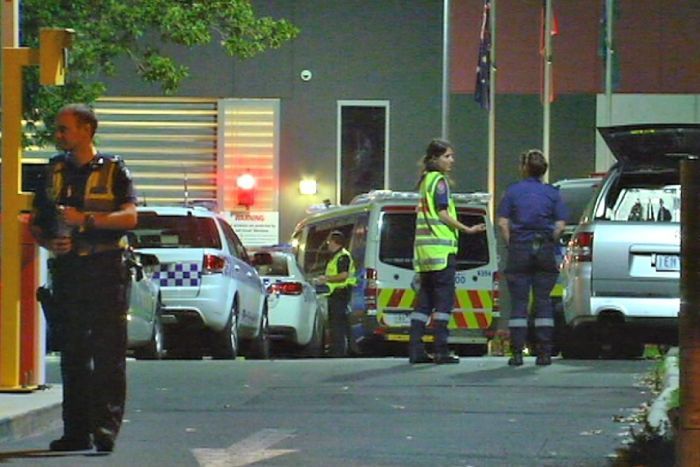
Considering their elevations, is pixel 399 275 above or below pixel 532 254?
below

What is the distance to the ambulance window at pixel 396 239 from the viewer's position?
21984 millimetres

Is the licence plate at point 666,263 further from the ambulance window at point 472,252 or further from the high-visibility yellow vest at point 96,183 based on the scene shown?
the ambulance window at point 472,252

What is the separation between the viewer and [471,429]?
10.0 metres

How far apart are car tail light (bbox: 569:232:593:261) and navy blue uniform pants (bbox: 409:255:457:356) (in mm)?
1109

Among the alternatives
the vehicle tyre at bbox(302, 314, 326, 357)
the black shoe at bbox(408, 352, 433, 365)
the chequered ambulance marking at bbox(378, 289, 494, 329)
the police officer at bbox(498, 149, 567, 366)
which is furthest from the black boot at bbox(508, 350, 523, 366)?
the vehicle tyre at bbox(302, 314, 326, 357)

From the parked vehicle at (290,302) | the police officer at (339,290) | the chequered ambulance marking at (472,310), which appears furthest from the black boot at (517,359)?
the parked vehicle at (290,302)

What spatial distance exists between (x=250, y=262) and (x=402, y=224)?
7.23 feet

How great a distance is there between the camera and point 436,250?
14.7m

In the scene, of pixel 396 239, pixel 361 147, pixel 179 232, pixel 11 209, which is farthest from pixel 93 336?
pixel 361 147

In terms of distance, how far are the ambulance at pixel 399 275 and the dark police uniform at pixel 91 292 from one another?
42.1 ft

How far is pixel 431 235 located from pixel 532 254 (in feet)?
2.69

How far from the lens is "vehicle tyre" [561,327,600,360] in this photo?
670 inches

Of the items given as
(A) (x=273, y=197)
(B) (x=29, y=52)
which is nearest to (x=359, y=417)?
(B) (x=29, y=52)

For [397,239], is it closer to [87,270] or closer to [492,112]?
[492,112]
